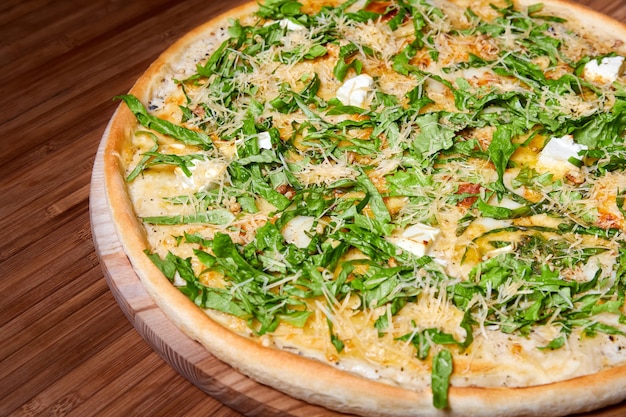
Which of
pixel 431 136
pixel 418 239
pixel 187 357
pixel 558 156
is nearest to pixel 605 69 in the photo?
pixel 558 156

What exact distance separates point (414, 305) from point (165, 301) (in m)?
1.15

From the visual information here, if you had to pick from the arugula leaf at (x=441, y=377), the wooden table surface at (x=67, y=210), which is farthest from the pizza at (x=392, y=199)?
the wooden table surface at (x=67, y=210)

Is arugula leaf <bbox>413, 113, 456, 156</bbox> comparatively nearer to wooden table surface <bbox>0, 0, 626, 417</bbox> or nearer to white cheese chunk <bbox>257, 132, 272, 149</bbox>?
white cheese chunk <bbox>257, 132, 272, 149</bbox>

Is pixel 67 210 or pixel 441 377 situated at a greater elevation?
pixel 67 210

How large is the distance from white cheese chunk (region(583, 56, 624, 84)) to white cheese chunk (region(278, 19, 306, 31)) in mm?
1891

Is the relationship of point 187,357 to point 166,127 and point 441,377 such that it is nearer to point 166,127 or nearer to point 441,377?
point 441,377

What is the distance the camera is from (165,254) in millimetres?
3467

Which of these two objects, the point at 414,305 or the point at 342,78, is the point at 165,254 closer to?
the point at 414,305

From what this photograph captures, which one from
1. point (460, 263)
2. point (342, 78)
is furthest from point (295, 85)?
point (460, 263)

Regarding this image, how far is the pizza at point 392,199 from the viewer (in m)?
3.03

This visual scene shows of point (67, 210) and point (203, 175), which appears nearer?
point (203, 175)

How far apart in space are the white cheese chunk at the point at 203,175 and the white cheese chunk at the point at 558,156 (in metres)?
Answer: 1.80

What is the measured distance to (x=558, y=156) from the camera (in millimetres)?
3914

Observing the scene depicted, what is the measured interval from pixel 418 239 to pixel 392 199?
0.42 m
